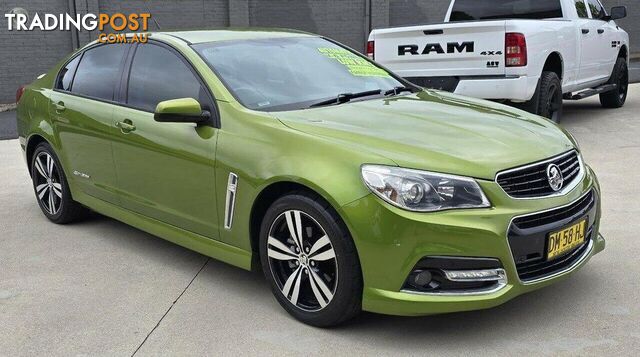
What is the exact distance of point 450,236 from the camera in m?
3.09

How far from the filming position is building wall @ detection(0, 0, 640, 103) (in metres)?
13.7

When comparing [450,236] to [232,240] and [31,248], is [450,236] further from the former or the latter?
[31,248]

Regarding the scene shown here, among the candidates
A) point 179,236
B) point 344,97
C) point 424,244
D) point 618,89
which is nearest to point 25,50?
point 618,89

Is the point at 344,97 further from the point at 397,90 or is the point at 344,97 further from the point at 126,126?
the point at 126,126

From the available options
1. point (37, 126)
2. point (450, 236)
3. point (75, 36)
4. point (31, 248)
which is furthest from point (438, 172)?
point (75, 36)

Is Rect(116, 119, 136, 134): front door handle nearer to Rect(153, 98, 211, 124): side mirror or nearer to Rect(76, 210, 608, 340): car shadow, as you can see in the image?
Rect(153, 98, 211, 124): side mirror

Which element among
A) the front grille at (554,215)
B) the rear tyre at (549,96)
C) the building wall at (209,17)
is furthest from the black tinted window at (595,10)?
the front grille at (554,215)

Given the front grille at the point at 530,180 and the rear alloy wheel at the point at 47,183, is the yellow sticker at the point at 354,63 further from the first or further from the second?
the rear alloy wheel at the point at 47,183

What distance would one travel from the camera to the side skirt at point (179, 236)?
389 cm

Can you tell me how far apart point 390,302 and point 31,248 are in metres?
3.08

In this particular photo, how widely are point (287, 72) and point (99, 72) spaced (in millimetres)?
1641

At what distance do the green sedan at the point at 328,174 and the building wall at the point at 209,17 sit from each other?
7.48 metres

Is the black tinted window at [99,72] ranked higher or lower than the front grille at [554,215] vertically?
higher

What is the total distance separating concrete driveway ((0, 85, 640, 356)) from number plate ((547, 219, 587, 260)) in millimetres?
385
